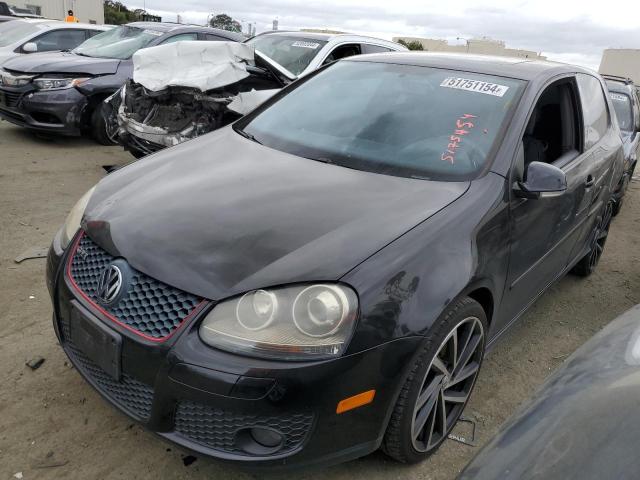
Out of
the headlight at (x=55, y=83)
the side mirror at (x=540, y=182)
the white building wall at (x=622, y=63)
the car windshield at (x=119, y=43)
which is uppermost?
the side mirror at (x=540, y=182)

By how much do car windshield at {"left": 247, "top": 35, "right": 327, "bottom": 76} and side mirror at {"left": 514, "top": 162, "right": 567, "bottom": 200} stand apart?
4.25 metres

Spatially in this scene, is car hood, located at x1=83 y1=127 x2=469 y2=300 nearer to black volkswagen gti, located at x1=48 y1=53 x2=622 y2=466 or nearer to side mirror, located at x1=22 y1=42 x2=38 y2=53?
black volkswagen gti, located at x1=48 y1=53 x2=622 y2=466

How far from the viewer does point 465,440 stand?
2359 millimetres

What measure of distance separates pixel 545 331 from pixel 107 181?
277cm

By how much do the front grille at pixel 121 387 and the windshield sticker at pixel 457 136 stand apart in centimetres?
158

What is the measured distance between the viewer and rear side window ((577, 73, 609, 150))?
3.24 meters

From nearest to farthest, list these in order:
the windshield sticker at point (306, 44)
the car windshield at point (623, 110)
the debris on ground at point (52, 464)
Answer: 1. the debris on ground at point (52, 464)
2. the windshield sticker at point (306, 44)
3. the car windshield at point (623, 110)

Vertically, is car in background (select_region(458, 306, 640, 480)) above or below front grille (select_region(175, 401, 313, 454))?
above

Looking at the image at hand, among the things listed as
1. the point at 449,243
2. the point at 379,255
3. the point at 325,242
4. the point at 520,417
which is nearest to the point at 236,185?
the point at 325,242

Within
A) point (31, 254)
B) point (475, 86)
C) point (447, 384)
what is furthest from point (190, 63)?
point (447, 384)

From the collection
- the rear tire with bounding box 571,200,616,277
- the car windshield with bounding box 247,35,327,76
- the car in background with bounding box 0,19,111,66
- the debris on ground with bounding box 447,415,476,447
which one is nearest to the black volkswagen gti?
the debris on ground with bounding box 447,415,476,447

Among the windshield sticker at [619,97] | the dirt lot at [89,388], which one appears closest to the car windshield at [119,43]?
the dirt lot at [89,388]

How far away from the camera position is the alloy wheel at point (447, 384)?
6.59ft

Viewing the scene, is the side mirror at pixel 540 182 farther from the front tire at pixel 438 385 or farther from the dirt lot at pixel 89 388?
the dirt lot at pixel 89 388
